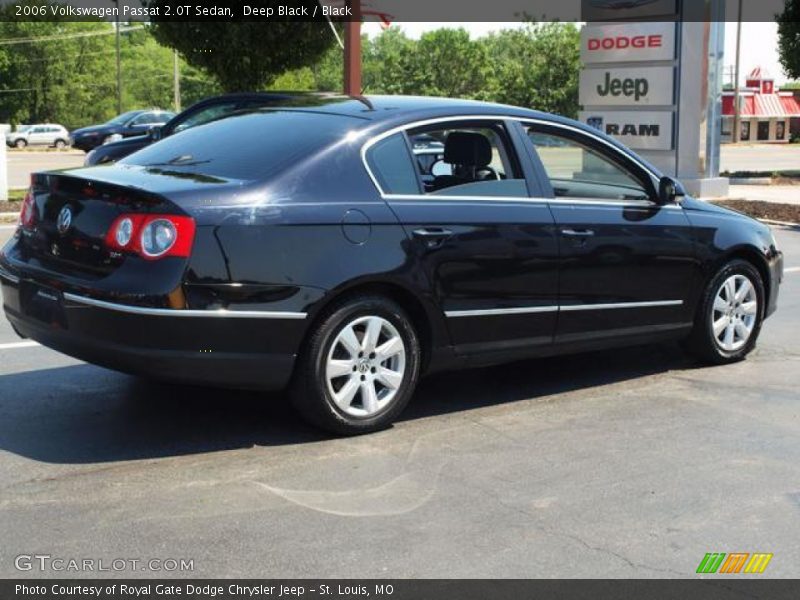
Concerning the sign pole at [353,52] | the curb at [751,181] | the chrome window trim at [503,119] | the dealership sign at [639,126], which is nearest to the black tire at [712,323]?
the chrome window trim at [503,119]

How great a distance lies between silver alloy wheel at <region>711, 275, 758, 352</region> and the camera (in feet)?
23.0

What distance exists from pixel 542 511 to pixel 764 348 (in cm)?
396

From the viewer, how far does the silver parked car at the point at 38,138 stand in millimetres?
58969

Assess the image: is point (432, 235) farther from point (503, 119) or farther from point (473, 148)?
point (503, 119)

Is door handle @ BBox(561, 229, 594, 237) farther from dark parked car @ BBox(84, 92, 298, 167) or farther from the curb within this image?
the curb

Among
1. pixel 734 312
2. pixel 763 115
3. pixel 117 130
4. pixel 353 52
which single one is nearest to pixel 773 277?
pixel 734 312

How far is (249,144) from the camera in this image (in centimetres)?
553

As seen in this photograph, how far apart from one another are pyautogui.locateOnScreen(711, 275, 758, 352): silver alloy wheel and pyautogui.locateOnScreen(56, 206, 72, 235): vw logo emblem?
407 cm

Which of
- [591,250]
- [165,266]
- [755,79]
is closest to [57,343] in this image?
[165,266]

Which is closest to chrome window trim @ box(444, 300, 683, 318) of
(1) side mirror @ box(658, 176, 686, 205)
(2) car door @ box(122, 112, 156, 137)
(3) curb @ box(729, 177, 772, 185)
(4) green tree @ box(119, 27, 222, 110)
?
(1) side mirror @ box(658, 176, 686, 205)

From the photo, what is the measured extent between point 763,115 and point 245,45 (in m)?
68.0

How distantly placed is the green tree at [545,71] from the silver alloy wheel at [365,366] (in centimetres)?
5365

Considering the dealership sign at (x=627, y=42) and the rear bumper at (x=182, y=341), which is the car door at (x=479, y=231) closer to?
the rear bumper at (x=182, y=341)
